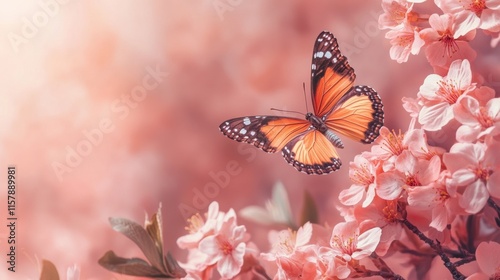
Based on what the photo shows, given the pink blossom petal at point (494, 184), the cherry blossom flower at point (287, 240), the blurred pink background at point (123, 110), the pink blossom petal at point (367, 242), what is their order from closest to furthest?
the pink blossom petal at point (494, 184) < the pink blossom petal at point (367, 242) < the cherry blossom flower at point (287, 240) < the blurred pink background at point (123, 110)

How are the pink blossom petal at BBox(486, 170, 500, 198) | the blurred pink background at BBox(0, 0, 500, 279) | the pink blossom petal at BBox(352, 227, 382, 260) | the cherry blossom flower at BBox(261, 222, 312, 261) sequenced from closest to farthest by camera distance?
the pink blossom petal at BBox(486, 170, 500, 198), the pink blossom petal at BBox(352, 227, 382, 260), the cherry blossom flower at BBox(261, 222, 312, 261), the blurred pink background at BBox(0, 0, 500, 279)

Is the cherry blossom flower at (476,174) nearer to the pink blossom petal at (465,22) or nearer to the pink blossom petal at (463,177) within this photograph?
the pink blossom petal at (463,177)

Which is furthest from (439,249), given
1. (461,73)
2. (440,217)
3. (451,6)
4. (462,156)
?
(451,6)

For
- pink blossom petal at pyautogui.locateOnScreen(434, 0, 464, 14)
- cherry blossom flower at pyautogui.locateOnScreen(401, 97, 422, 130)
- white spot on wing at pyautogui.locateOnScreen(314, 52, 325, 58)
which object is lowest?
cherry blossom flower at pyautogui.locateOnScreen(401, 97, 422, 130)

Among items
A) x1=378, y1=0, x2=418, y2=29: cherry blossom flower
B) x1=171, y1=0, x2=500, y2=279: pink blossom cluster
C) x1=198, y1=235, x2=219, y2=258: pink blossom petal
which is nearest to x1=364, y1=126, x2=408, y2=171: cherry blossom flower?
x1=171, y1=0, x2=500, y2=279: pink blossom cluster

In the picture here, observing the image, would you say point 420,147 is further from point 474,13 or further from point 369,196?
point 474,13

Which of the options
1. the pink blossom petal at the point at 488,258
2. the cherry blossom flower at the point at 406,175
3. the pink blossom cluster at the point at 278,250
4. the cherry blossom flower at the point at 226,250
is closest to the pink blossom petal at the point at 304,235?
the pink blossom cluster at the point at 278,250

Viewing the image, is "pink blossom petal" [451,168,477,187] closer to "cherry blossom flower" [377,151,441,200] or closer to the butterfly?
"cherry blossom flower" [377,151,441,200]
